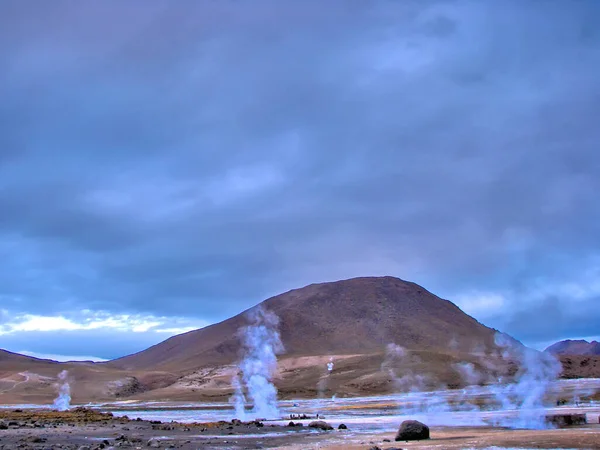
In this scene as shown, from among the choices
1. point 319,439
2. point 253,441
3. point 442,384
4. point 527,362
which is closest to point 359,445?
point 319,439

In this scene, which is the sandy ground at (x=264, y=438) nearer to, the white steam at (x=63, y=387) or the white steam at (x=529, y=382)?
the white steam at (x=529, y=382)

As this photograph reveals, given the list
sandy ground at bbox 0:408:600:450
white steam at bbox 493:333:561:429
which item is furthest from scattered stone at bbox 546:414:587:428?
white steam at bbox 493:333:561:429

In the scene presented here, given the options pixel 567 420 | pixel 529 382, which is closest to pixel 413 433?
pixel 567 420

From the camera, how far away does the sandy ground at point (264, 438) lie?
31.9 metres

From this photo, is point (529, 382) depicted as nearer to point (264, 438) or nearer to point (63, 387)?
point (264, 438)

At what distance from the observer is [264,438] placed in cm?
4303

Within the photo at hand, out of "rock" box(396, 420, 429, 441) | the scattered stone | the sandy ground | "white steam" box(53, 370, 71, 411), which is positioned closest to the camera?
the sandy ground

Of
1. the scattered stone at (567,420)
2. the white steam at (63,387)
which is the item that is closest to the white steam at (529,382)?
the scattered stone at (567,420)

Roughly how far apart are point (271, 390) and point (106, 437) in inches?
2973

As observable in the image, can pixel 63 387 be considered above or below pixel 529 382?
above

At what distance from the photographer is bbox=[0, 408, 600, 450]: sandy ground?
31859 millimetres

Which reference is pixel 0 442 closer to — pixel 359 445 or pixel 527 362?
pixel 359 445

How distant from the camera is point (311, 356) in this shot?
651ft

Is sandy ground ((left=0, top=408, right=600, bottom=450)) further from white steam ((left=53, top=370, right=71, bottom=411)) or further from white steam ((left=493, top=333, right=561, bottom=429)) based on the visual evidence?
white steam ((left=53, top=370, right=71, bottom=411))
